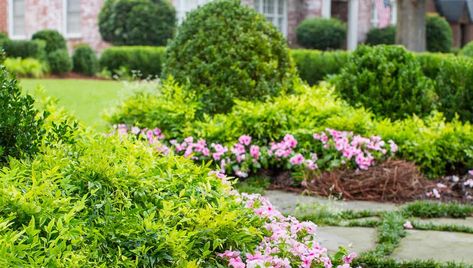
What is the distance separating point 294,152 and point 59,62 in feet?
47.4

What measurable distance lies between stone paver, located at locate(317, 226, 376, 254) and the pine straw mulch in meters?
1.23

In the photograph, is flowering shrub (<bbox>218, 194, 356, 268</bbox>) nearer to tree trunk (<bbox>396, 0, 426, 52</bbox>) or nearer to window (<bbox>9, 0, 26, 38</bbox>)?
tree trunk (<bbox>396, 0, 426, 52</bbox>)

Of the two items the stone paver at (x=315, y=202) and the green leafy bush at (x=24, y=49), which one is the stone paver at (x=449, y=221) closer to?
the stone paver at (x=315, y=202)

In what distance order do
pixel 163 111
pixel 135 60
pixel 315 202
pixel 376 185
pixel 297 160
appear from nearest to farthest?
pixel 315 202
pixel 376 185
pixel 297 160
pixel 163 111
pixel 135 60

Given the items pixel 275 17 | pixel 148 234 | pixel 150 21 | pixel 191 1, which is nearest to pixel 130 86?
pixel 148 234

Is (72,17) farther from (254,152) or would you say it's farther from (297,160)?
(297,160)

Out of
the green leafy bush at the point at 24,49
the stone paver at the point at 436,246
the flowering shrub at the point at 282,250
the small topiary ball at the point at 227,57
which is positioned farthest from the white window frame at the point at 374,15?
the flowering shrub at the point at 282,250

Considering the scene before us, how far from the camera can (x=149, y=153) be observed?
420 cm

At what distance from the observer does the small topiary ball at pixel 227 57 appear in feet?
26.1

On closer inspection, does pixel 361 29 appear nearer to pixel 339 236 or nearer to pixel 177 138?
pixel 177 138

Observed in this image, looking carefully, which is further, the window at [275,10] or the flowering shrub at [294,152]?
the window at [275,10]

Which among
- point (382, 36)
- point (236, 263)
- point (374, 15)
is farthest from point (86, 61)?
point (236, 263)

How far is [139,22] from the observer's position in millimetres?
23047

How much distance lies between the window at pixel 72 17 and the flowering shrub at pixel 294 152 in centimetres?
1951
